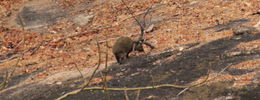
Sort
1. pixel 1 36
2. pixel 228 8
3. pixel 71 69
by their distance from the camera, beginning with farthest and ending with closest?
pixel 1 36 → pixel 228 8 → pixel 71 69

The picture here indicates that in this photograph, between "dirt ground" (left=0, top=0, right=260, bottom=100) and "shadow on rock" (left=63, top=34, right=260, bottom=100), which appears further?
"shadow on rock" (left=63, top=34, right=260, bottom=100)

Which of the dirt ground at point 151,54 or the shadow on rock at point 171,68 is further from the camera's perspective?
the shadow on rock at point 171,68

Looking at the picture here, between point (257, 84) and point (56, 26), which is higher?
point (257, 84)

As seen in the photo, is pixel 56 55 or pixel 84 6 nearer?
pixel 56 55

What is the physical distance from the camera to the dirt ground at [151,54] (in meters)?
5.65

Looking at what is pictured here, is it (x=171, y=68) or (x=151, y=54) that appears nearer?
(x=171, y=68)

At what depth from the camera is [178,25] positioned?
11.8 meters

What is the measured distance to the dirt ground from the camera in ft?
18.5

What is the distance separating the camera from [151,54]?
8.81m

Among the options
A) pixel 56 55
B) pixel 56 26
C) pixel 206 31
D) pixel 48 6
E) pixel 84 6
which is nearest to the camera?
pixel 206 31

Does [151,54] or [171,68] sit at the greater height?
[171,68]

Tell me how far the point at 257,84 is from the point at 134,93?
A: 1.79m

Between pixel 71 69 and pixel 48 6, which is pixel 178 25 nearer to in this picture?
Answer: pixel 71 69

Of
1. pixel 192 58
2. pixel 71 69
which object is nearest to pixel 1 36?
pixel 71 69
